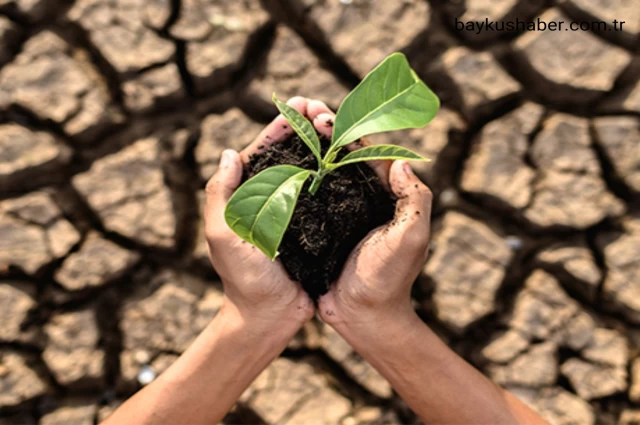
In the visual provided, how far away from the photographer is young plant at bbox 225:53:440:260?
1.12 meters

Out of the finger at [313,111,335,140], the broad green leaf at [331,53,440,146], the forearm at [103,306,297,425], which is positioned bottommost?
the forearm at [103,306,297,425]

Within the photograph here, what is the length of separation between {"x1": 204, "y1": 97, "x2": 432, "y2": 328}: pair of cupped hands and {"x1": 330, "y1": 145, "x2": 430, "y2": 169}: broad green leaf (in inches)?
5.2

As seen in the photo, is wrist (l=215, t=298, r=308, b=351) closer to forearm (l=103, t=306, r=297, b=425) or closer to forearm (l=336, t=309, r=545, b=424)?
forearm (l=103, t=306, r=297, b=425)

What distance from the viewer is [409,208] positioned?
136 centimetres

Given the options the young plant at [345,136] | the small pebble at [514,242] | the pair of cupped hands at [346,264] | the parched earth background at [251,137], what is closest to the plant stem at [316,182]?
the young plant at [345,136]

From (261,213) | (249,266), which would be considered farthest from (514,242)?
(261,213)

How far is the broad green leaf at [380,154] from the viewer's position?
3.94ft

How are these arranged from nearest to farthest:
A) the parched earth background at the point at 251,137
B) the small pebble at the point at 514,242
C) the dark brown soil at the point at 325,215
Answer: the dark brown soil at the point at 325,215 < the parched earth background at the point at 251,137 < the small pebble at the point at 514,242

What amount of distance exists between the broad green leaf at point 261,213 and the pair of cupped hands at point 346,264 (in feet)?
0.76

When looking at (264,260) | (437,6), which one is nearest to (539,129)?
(437,6)

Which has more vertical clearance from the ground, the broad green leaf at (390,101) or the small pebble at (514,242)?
the broad green leaf at (390,101)

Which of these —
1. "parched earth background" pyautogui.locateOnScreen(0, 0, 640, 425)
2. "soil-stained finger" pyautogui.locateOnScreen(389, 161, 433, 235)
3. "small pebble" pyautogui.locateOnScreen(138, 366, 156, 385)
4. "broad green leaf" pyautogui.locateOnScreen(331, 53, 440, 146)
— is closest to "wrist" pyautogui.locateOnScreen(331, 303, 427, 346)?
"soil-stained finger" pyautogui.locateOnScreen(389, 161, 433, 235)

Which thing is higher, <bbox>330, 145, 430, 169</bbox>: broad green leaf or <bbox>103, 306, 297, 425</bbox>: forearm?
<bbox>330, 145, 430, 169</bbox>: broad green leaf

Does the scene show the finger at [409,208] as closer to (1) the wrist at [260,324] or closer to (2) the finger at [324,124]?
(2) the finger at [324,124]
